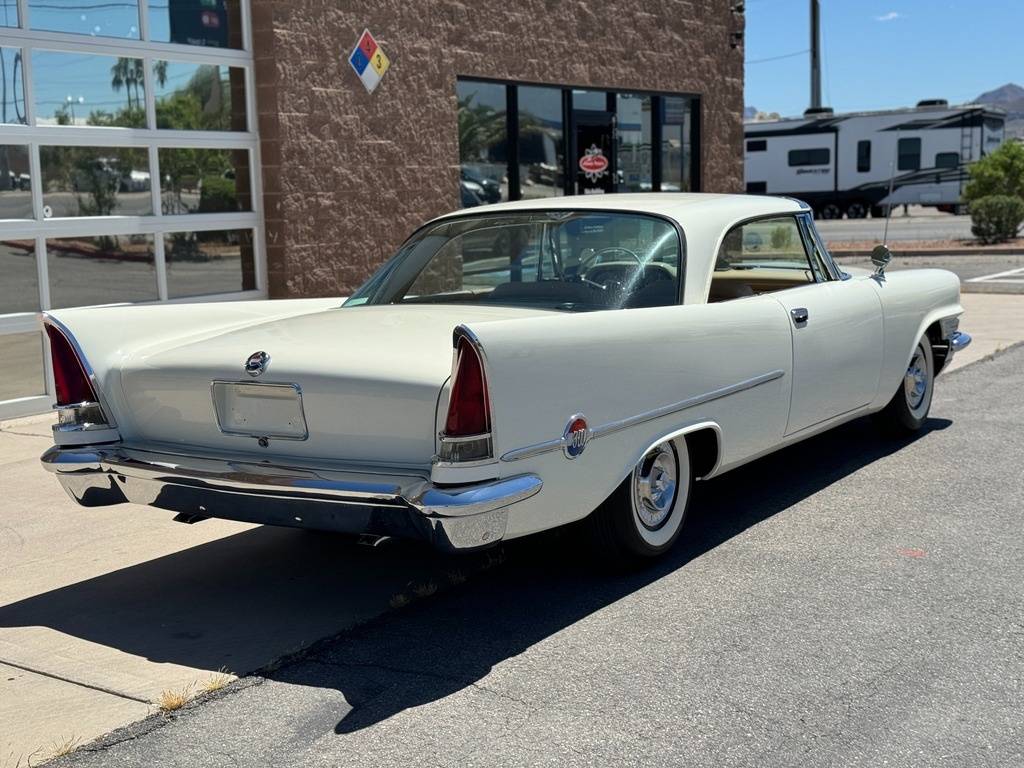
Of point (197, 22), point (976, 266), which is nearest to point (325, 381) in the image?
point (197, 22)

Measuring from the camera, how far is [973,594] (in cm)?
A: 452

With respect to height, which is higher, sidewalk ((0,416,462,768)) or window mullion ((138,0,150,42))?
window mullion ((138,0,150,42))

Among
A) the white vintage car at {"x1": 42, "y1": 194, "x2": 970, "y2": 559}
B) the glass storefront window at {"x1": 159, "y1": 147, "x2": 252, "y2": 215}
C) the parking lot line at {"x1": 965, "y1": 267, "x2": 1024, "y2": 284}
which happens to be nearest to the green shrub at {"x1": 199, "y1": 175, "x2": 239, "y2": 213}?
the glass storefront window at {"x1": 159, "y1": 147, "x2": 252, "y2": 215}

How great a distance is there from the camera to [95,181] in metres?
8.72

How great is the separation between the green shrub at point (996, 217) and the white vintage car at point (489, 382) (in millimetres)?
19096

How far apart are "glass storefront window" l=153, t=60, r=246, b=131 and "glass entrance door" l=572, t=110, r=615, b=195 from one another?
4399 millimetres

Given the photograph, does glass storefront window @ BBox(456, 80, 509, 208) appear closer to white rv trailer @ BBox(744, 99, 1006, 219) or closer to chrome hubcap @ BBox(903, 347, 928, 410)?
chrome hubcap @ BBox(903, 347, 928, 410)

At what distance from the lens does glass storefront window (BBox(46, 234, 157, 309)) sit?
845 cm

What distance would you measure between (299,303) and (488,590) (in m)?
1.83

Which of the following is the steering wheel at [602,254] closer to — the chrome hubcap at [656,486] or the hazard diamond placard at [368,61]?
the chrome hubcap at [656,486]

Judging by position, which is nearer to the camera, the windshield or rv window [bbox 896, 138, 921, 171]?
the windshield

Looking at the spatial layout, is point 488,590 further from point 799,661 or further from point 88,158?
point 88,158

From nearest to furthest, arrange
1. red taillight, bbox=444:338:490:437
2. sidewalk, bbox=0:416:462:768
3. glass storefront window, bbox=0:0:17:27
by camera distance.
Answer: sidewalk, bbox=0:416:462:768 < red taillight, bbox=444:338:490:437 < glass storefront window, bbox=0:0:17:27

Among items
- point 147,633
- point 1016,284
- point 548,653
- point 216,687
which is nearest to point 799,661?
point 548,653
